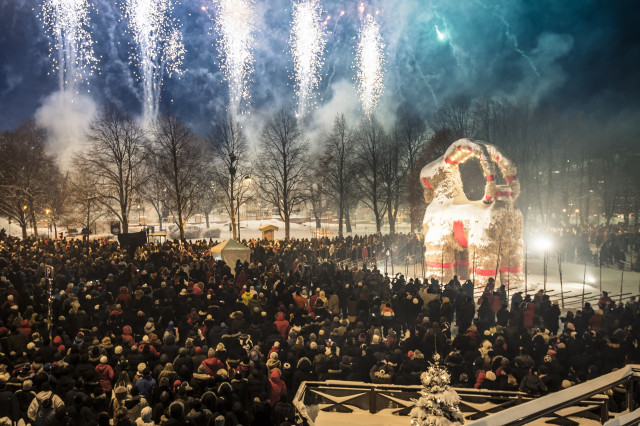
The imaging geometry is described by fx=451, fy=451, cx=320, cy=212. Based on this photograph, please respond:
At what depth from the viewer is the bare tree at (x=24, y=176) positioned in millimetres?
38688

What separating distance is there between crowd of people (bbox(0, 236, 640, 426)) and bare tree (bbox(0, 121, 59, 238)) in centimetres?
2650

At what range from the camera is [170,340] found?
888 cm

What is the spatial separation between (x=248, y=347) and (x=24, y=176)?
39431mm

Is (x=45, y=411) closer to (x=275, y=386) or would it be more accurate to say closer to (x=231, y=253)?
(x=275, y=386)

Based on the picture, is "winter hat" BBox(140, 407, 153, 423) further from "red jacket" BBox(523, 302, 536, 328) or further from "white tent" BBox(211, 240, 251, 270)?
"white tent" BBox(211, 240, 251, 270)

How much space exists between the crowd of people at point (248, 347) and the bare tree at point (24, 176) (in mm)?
26503

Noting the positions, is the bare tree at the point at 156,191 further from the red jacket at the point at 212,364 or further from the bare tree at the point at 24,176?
the red jacket at the point at 212,364

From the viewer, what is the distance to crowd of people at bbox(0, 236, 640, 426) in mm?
6734

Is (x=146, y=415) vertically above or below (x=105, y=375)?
above

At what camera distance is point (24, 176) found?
40.9 metres

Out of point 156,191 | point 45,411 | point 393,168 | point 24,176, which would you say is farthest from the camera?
point 156,191

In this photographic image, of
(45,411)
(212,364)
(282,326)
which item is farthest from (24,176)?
(45,411)

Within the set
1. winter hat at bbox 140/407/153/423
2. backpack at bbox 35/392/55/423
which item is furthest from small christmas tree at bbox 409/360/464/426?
backpack at bbox 35/392/55/423

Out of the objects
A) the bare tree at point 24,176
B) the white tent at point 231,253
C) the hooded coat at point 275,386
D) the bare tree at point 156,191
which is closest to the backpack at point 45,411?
the hooded coat at point 275,386
